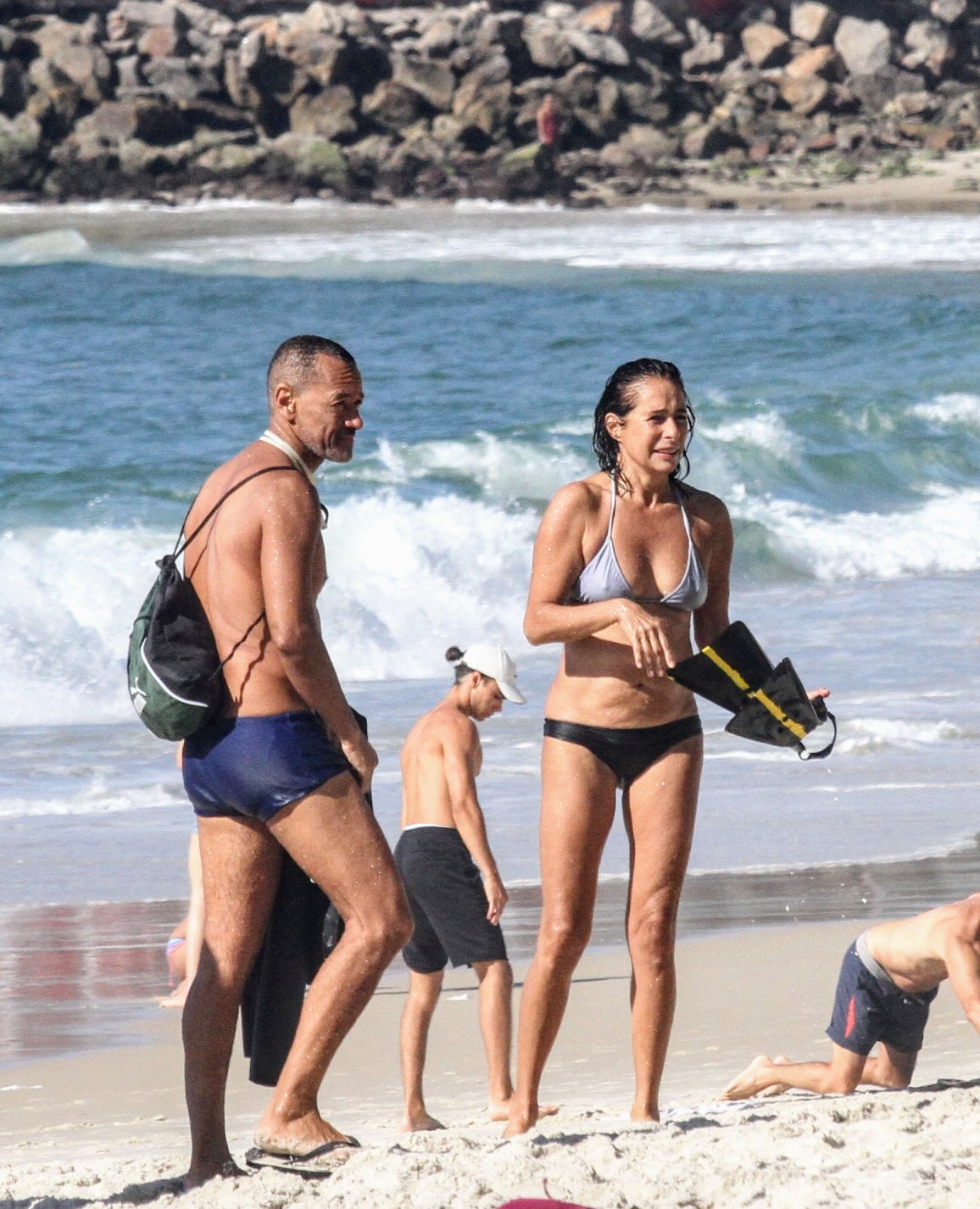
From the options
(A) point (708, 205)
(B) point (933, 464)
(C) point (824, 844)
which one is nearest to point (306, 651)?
(C) point (824, 844)

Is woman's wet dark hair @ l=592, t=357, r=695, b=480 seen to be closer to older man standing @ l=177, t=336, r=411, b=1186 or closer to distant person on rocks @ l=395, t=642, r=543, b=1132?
older man standing @ l=177, t=336, r=411, b=1186

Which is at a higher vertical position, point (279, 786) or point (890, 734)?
point (279, 786)

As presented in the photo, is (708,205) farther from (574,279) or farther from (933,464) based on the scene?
(933,464)

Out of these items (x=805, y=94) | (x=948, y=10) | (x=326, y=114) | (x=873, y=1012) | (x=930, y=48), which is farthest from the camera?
(x=948, y=10)

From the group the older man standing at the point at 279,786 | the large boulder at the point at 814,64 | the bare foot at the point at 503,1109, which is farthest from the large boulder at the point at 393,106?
the older man standing at the point at 279,786

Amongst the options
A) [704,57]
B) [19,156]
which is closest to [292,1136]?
[19,156]

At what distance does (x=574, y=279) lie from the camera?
29.2 metres

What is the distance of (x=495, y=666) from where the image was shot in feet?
17.7

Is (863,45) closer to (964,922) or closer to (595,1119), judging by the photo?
(964,922)

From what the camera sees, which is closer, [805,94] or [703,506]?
[703,506]

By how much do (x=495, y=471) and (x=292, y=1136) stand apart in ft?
42.8

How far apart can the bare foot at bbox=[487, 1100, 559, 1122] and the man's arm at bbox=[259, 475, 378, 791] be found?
1.35 m

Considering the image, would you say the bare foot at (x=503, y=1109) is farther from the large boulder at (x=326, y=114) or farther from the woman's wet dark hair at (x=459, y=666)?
the large boulder at (x=326, y=114)

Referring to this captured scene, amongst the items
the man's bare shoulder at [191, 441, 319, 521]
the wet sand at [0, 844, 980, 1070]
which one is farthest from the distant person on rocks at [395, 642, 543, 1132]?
the man's bare shoulder at [191, 441, 319, 521]
